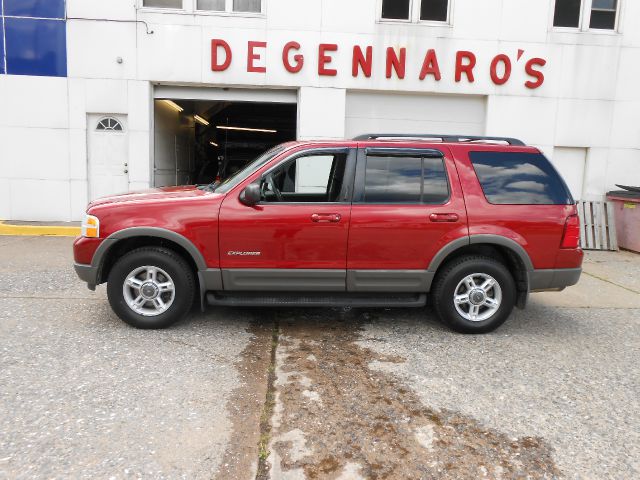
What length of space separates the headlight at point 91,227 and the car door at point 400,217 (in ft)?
7.58

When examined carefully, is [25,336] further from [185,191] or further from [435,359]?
[435,359]

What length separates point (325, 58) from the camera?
35.2 ft

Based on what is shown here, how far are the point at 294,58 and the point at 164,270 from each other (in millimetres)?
7229

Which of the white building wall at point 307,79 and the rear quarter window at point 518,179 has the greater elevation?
the white building wall at point 307,79

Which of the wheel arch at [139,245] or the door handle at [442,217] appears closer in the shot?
the wheel arch at [139,245]

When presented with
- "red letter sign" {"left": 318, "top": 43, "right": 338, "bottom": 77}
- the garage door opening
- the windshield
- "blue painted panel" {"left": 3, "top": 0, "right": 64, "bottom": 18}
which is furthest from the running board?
"blue painted panel" {"left": 3, "top": 0, "right": 64, "bottom": 18}

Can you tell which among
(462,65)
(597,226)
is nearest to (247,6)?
(462,65)

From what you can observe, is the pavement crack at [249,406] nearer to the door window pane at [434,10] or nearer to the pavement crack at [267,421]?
the pavement crack at [267,421]

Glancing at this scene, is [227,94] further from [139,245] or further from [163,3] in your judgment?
[139,245]

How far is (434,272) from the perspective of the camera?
16.1 feet

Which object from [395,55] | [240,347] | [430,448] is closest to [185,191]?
[240,347]

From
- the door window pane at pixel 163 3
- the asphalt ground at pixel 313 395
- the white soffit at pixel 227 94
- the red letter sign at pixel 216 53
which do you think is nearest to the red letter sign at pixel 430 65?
the white soffit at pixel 227 94

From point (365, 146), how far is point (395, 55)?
6621 millimetres

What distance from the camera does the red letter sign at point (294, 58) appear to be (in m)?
10.7
